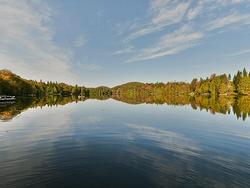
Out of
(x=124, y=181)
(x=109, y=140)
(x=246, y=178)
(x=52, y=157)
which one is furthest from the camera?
(x=109, y=140)

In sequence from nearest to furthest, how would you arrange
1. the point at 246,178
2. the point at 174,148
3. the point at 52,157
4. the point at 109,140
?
the point at 246,178, the point at 52,157, the point at 174,148, the point at 109,140

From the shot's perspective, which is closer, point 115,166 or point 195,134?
point 115,166

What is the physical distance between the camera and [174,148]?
3053cm

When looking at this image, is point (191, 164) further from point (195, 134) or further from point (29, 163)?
point (195, 134)

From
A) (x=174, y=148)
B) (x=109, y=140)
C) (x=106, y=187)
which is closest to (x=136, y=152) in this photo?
(x=174, y=148)

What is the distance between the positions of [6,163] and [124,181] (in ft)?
38.5

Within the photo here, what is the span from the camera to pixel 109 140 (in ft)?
115

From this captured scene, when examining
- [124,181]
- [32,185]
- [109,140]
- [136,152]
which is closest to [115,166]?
[124,181]

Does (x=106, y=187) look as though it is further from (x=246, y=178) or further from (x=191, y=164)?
(x=246, y=178)

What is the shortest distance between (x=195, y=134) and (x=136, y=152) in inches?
668

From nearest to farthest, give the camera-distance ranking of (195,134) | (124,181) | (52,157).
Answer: (124,181)
(52,157)
(195,134)

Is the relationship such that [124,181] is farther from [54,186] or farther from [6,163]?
[6,163]

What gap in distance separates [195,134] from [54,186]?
29.1m

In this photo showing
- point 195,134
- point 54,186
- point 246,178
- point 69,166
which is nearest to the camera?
point 54,186
